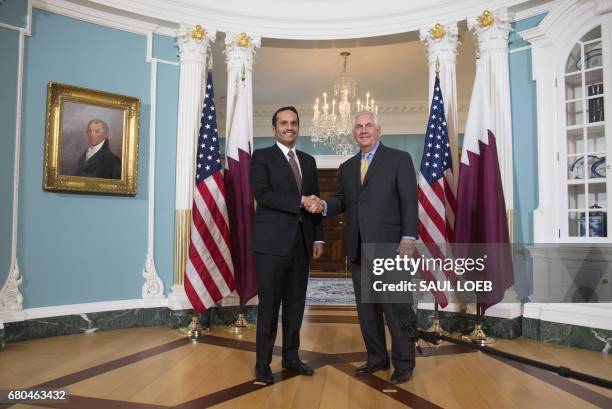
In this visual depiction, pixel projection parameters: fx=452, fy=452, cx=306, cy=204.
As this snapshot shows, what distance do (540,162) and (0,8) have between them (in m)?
4.87

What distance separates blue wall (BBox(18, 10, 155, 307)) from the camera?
393 centimetres

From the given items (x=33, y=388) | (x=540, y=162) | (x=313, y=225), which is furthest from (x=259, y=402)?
(x=540, y=162)

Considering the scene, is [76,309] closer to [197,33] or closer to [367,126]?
[197,33]

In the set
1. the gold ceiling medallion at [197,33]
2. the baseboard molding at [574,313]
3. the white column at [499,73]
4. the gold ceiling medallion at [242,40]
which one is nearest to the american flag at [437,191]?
the white column at [499,73]

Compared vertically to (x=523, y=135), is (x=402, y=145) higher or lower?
higher

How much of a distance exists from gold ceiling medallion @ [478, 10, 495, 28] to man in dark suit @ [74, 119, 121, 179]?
12.2 feet

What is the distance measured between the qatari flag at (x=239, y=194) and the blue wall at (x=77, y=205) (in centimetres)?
92

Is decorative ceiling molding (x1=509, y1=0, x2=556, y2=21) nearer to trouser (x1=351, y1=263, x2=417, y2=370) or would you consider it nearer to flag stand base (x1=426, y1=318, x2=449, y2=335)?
flag stand base (x1=426, y1=318, x2=449, y2=335)

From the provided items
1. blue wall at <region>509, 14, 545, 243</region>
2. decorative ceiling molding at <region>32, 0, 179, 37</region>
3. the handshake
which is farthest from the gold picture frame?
blue wall at <region>509, 14, 545, 243</region>

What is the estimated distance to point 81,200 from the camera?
4.19 metres

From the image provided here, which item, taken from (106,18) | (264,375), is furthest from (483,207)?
(106,18)

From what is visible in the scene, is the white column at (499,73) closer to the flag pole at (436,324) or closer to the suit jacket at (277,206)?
the flag pole at (436,324)

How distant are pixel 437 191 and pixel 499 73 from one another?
1.34 m

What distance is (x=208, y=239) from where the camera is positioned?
4062 mm
